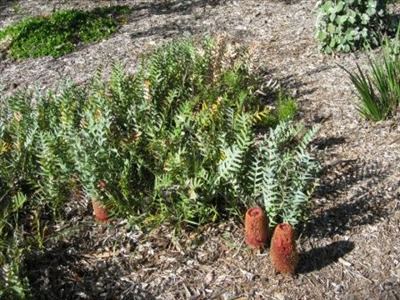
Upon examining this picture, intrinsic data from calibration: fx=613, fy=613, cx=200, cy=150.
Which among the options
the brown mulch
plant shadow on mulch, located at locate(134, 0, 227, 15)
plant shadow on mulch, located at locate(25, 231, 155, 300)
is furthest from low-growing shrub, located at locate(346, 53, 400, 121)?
plant shadow on mulch, located at locate(134, 0, 227, 15)

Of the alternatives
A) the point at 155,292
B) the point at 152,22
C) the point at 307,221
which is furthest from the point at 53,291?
the point at 152,22

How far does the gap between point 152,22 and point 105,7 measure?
673mm

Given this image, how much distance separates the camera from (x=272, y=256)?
9.50 feet

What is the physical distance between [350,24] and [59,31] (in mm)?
2814

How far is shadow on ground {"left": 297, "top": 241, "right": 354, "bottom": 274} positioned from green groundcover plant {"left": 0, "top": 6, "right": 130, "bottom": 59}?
3.54 metres

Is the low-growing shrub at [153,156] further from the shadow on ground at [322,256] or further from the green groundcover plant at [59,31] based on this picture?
the green groundcover plant at [59,31]

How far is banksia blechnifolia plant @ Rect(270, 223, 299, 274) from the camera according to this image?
2.77 metres

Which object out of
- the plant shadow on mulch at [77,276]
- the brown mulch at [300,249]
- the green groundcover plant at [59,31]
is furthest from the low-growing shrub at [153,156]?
the green groundcover plant at [59,31]

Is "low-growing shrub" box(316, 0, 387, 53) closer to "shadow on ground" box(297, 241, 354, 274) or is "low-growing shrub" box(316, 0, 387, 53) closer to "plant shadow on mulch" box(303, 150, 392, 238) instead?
"plant shadow on mulch" box(303, 150, 392, 238)

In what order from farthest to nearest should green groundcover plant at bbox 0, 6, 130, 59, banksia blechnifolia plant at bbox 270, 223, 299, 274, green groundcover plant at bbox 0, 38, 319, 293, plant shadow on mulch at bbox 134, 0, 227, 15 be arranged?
plant shadow on mulch at bbox 134, 0, 227, 15 → green groundcover plant at bbox 0, 6, 130, 59 → green groundcover plant at bbox 0, 38, 319, 293 → banksia blechnifolia plant at bbox 270, 223, 299, 274

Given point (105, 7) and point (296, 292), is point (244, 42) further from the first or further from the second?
point (296, 292)

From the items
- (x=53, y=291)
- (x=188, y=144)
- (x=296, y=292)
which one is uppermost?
(x=188, y=144)

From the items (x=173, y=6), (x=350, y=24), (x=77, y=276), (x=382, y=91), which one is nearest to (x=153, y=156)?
(x=77, y=276)

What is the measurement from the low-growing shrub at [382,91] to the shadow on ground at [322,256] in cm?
119
